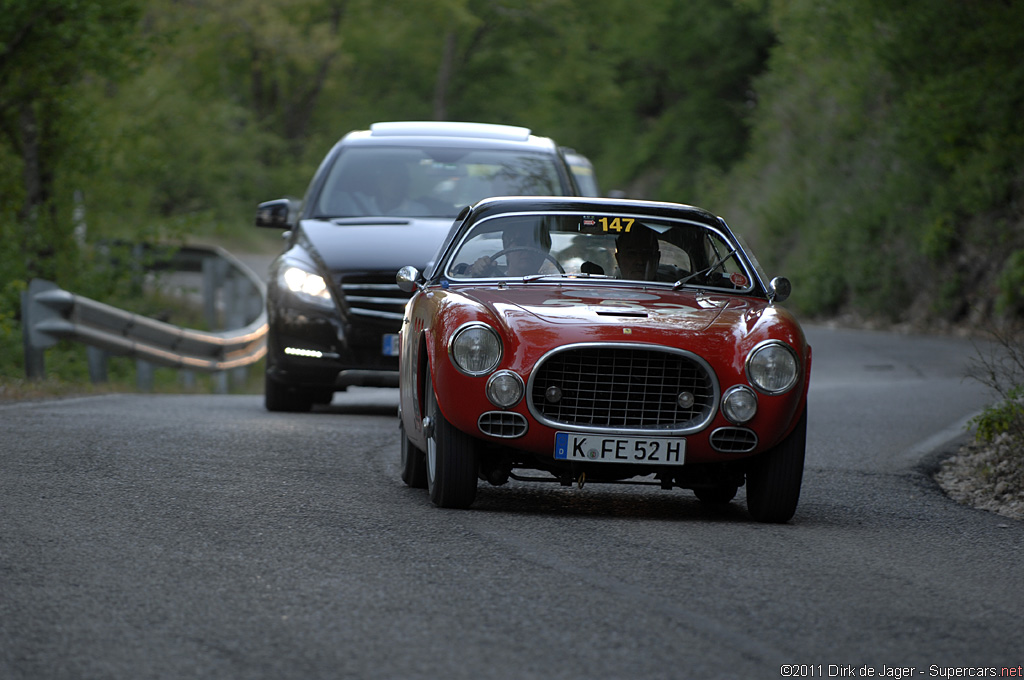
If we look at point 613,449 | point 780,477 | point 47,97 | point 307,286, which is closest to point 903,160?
point 47,97

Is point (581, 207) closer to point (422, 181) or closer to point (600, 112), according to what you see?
point (422, 181)

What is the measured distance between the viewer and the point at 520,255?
26.1 ft

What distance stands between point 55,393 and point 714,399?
7673 millimetres

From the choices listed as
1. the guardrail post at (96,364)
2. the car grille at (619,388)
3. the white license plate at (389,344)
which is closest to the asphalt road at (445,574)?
the car grille at (619,388)

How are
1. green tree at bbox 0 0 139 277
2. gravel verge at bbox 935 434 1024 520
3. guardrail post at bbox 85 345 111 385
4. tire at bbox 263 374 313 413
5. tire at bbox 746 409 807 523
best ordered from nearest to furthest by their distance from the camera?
tire at bbox 746 409 807 523, gravel verge at bbox 935 434 1024 520, tire at bbox 263 374 313 413, guardrail post at bbox 85 345 111 385, green tree at bbox 0 0 139 277

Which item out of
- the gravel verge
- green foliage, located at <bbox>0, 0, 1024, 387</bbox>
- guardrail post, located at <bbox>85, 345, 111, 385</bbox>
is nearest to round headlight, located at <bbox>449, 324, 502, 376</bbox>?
the gravel verge

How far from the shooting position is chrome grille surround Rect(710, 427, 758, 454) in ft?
22.5

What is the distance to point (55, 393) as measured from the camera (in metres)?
12.9

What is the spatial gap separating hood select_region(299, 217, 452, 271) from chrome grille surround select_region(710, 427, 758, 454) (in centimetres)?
447

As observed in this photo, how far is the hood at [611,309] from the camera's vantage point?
692 centimetres

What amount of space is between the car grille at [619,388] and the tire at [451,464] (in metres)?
0.40

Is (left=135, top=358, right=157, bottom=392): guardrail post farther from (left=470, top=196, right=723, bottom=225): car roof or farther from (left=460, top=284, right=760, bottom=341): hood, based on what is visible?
(left=460, top=284, right=760, bottom=341): hood

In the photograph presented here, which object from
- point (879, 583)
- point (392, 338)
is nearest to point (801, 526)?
point (879, 583)

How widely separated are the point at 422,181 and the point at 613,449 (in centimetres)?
595
